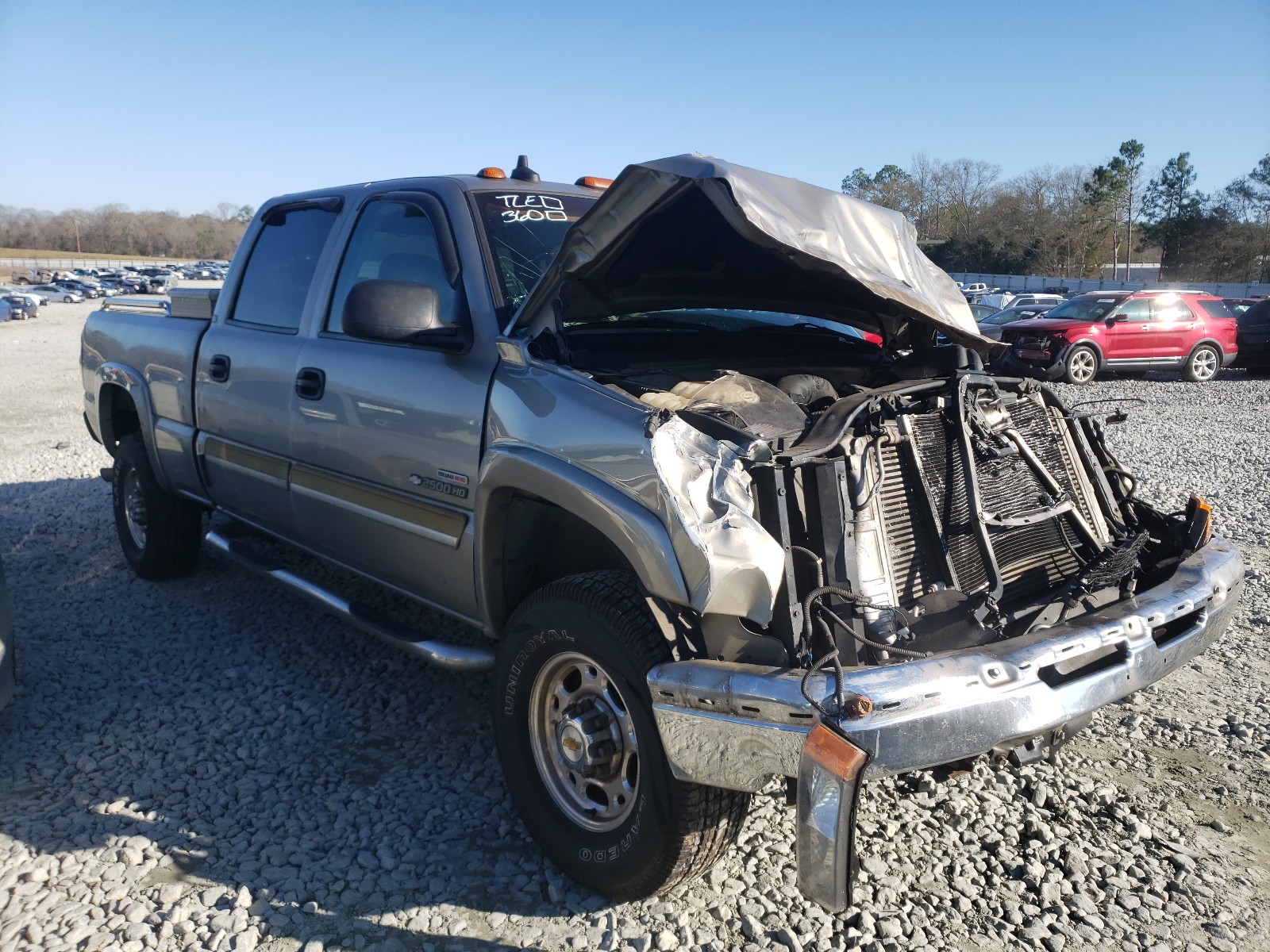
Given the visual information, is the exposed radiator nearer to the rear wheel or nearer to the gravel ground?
the gravel ground

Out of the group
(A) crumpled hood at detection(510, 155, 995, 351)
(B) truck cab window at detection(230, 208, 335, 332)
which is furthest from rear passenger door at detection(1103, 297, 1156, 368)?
(B) truck cab window at detection(230, 208, 335, 332)

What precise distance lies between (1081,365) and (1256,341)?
3.78m

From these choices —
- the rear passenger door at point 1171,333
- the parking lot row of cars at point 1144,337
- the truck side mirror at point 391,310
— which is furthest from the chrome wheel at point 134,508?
the rear passenger door at point 1171,333

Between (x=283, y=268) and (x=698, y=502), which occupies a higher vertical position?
(x=283, y=268)

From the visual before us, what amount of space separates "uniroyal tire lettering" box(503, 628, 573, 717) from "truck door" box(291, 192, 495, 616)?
423 millimetres

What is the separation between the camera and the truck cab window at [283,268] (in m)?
4.17

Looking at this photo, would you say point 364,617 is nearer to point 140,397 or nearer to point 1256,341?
point 140,397

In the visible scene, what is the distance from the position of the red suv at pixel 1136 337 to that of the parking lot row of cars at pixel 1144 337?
0.01 metres

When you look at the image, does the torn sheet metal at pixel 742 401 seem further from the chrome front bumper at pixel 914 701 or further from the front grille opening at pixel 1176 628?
the front grille opening at pixel 1176 628

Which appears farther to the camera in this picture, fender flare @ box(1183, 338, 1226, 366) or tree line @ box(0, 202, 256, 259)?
tree line @ box(0, 202, 256, 259)

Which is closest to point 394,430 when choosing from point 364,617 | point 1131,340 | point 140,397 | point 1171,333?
point 364,617

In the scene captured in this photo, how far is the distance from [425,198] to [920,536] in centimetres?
225

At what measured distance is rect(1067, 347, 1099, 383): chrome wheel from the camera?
16.6 m

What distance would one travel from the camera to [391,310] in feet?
9.85
